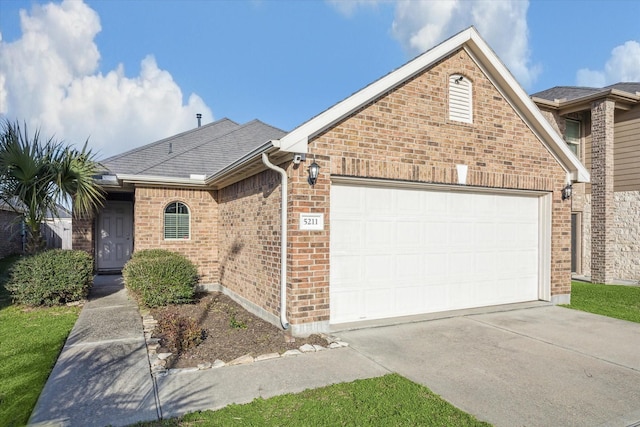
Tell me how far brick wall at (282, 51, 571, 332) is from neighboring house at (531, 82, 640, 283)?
5.00 m

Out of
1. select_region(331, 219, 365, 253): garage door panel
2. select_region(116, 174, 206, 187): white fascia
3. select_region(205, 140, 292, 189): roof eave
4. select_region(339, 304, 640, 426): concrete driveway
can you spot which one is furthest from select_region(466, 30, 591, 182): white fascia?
select_region(116, 174, 206, 187): white fascia

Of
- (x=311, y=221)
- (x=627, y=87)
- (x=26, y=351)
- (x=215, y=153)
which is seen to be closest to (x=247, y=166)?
(x=311, y=221)

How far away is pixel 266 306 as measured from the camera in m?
6.60

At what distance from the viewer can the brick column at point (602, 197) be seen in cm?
1184

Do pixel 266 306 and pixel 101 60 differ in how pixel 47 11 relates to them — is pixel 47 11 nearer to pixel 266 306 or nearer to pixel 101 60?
pixel 101 60

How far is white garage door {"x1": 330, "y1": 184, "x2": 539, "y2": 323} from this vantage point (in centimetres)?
635

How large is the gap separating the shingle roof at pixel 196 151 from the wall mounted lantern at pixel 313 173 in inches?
205

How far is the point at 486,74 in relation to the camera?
24.5 ft

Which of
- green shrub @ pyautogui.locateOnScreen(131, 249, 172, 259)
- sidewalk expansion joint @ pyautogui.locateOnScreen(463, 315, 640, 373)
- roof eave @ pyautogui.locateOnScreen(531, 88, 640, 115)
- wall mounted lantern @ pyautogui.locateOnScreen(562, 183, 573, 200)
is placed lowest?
sidewalk expansion joint @ pyautogui.locateOnScreen(463, 315, 640, 373)

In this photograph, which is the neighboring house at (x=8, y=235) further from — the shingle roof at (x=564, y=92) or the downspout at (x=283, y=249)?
the shingle roof at (x=564, y=92)

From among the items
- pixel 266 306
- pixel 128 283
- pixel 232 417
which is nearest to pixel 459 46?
pixel 266 306

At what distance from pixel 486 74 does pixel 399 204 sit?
3241 millimetres

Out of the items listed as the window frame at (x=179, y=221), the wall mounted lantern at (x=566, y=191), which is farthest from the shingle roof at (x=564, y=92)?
the window frame at (x=179, y=221)

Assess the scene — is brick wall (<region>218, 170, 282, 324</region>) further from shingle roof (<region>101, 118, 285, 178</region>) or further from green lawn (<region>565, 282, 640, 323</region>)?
green lawn (<region>565, 282, 640, 323</region>)
